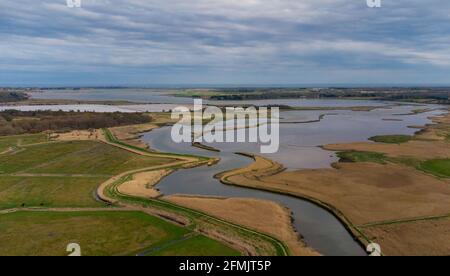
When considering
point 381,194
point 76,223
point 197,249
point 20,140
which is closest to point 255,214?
point 197,249

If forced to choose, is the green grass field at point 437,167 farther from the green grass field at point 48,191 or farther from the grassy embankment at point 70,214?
the green grass field at point 48,191

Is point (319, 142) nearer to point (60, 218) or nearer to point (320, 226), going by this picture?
point (320, 226)

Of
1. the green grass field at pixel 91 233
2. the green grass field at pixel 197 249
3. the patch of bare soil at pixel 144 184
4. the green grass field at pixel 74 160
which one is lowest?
the green grass field at pixel 197 249

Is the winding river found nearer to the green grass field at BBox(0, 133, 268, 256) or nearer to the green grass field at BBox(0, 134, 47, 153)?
the green grass field at BBox(0, 133, 268, 256)

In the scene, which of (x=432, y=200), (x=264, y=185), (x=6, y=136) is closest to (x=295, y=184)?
(x=264, y=185)

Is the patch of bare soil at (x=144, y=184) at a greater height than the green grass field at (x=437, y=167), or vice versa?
the green grass field at (x=437, y=167)

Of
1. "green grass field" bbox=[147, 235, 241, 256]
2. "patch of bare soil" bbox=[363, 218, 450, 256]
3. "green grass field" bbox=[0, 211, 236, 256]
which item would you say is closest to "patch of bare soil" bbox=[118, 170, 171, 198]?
"green grass field" bbox=[0, 211, 236, 256]

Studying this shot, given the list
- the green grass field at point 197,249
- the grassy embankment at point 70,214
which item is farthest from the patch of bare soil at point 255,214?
the grassy embankment at point 70,214
